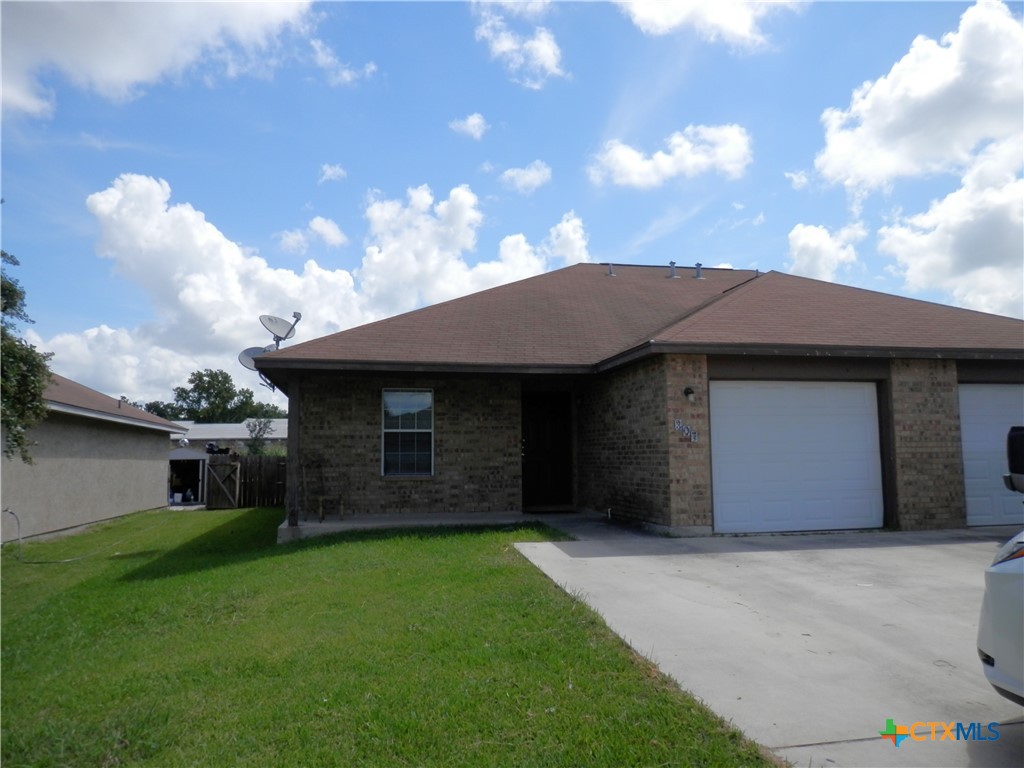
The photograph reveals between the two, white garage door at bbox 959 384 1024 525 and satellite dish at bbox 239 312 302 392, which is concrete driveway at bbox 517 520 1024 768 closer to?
white garage door at bbox 959 384 1024 525

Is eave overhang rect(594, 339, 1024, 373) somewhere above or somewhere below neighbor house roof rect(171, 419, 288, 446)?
above

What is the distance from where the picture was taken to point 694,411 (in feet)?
33.0

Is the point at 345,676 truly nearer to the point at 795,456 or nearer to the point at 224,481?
the point at 795,456

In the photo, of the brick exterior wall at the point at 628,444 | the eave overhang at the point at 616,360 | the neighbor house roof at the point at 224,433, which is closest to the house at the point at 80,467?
the eave overhang at the point at 616,360

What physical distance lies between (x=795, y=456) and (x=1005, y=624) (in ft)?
24.1

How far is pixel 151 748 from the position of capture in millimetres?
3904

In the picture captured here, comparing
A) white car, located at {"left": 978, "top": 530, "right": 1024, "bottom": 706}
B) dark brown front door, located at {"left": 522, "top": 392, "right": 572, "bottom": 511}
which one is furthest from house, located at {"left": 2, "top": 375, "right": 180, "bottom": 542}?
white car, located at {"left": 978, "top": 530, "right": 1024, "bottom": 706}

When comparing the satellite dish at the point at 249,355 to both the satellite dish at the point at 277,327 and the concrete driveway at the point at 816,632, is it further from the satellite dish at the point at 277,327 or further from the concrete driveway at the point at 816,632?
the concrete driveway at the point at 816,632

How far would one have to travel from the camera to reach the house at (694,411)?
33.7 ft

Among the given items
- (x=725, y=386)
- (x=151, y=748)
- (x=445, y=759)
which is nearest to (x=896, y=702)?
(x=445, y=759)

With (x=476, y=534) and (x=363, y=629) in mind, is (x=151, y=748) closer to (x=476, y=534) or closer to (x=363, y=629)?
(x=363, y=629)

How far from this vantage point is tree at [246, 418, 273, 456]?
33281 mm

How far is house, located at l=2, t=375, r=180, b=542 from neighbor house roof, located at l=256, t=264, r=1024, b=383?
575 cm

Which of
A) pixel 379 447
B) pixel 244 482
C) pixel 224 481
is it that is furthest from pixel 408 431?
pixel 224 481
